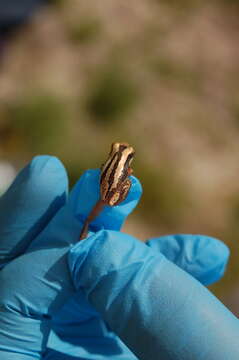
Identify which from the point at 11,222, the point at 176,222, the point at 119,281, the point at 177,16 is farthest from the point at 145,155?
the point at 119,281

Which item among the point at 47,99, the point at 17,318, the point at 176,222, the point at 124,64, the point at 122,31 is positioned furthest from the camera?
the point at 122,31

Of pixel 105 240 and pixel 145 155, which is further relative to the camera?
pixel 145 155

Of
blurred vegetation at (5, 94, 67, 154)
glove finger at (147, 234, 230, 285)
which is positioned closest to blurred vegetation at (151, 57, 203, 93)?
blurred vegetation at (5, 94, 67, 154)

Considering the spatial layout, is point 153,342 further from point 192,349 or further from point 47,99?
point 47,99

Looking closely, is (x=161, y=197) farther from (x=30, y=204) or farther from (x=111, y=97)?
(x=30, y=204)

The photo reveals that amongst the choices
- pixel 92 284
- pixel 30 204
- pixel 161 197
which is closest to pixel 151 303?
pixel 92 284

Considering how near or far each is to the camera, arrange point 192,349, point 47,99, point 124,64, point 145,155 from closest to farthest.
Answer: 1. point 192,349
2. point 145,155
3. point 47,99
4. point 124,64

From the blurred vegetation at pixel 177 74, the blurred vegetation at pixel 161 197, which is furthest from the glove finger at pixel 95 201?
the blurred vegetation at pixel 177 74
